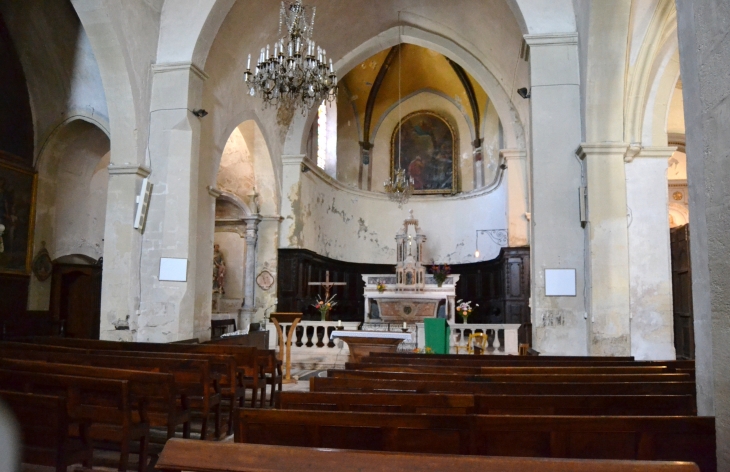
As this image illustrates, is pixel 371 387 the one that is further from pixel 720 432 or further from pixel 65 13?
pixel 65 13

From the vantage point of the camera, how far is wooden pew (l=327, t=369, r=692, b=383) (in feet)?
12.6

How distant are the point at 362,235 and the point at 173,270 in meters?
10.1

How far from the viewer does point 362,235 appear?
1906 cm

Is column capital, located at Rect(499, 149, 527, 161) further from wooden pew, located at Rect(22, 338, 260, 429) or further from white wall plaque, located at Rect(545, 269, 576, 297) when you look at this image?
wooden pew, located at Rect(22, 338, 260, 429)

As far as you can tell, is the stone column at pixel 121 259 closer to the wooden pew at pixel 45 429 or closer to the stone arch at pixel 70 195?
the stone arch at pixel 70 195

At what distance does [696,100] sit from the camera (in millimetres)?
2766

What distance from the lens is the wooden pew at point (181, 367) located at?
4.66m

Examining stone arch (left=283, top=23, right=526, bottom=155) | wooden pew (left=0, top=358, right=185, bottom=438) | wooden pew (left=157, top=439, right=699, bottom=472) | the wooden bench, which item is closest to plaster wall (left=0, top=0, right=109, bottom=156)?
stone arch (left=283, top=23, right=526, bottom=155)

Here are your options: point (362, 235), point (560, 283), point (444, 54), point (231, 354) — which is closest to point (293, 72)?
point (231, 354)

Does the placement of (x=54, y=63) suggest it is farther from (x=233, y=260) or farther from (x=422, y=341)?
(x=422, y=341)

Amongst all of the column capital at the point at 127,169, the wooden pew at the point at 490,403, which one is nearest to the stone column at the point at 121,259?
the column capital at the point at 127,169

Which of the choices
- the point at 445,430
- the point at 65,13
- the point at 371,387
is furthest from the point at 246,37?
the point at 445,430

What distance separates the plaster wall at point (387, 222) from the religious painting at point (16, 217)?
23.4 ft

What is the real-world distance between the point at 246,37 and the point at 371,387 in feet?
31.3
